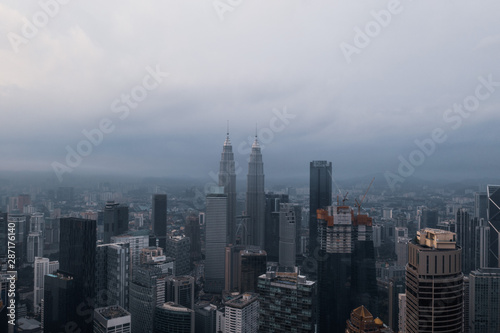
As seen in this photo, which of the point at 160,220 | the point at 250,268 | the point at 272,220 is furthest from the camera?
the point at 272,220

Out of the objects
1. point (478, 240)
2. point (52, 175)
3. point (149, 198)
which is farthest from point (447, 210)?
point (52, 175)

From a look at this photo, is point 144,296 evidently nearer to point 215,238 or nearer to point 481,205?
point 215,238

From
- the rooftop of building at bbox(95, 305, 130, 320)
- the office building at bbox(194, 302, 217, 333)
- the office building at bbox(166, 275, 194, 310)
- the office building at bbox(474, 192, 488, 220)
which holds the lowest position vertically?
the office building at bbox(194, 302, 217, 333)

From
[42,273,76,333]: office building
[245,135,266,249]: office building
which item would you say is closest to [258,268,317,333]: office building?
[42,273,76,333]: office building

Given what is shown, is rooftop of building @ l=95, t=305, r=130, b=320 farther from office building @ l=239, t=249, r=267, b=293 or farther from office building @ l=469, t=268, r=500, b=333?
office building @ l=469, t=268, r=500, b=333

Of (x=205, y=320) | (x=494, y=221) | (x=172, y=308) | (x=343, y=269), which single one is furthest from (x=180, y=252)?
(x=494, y=221)

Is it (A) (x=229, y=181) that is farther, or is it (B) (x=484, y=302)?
(A) (x=229, y=181)
